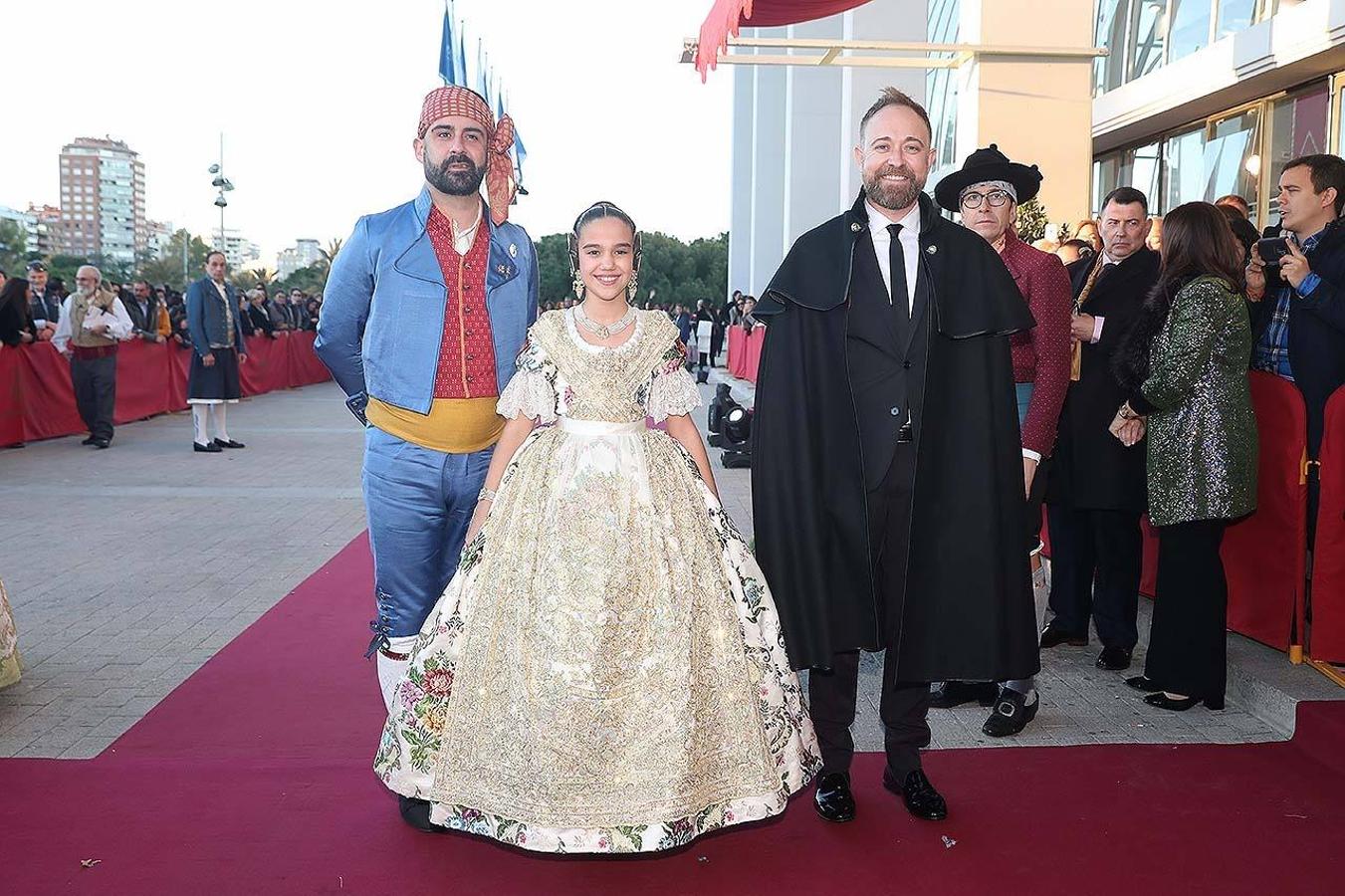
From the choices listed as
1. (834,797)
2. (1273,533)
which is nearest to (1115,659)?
(1273,533)

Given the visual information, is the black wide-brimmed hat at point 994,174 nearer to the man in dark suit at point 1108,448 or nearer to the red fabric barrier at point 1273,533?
the man in dark suit at point 1108,448

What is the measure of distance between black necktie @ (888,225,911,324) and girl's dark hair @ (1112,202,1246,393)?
151 cm

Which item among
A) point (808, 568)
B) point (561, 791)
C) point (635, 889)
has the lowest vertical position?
point (635, 889)

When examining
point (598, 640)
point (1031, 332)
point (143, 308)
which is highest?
point (143, 308)

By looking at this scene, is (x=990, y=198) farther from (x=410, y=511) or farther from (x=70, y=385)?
(x=70, y=385)

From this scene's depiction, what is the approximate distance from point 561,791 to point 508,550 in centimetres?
63

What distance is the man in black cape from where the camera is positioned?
3307 mm

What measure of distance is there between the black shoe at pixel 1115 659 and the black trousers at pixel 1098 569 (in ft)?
0.08

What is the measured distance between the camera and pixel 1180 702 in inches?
172

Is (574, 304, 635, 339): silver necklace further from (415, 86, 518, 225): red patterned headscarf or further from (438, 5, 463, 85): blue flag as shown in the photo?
(438, 5, 463, 85): blue flag

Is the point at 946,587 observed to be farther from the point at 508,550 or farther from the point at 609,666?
the point at 508,550

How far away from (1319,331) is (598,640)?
130 inches

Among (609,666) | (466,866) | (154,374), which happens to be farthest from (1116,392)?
(154,374)

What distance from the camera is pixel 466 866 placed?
3127 mm
